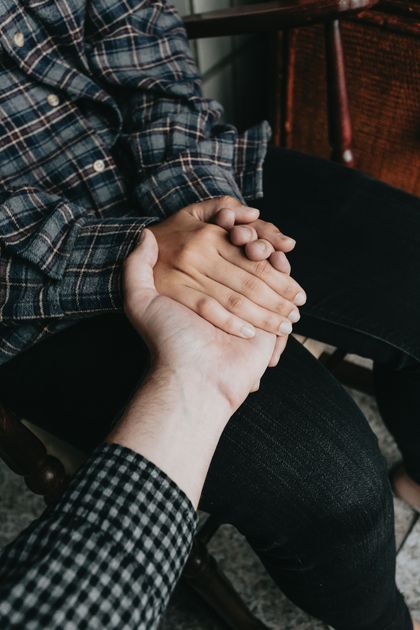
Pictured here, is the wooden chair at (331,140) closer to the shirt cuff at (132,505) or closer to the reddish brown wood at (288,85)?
the shirt cuff at (132,505)

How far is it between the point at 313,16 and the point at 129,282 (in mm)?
546

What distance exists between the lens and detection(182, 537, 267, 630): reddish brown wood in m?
0.84

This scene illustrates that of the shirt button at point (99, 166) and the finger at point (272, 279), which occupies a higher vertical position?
the shirt button at point (99, 166)

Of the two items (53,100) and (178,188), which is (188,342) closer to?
(178,188)

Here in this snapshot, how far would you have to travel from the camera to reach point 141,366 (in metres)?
0.69

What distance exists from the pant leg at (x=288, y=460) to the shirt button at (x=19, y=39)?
1.34 ft

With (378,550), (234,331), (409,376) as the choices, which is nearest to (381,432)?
(409,376)

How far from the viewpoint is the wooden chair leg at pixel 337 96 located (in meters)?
0.94

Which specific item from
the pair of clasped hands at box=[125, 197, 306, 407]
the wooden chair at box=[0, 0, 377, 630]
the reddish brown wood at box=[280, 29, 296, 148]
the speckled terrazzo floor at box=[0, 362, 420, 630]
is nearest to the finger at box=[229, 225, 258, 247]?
the pair of clasped hands at box=[125, 197, 306, 407]

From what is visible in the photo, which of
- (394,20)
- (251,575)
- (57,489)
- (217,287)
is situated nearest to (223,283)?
(217,287)

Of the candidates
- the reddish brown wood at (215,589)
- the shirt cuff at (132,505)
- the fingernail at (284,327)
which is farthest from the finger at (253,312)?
the reddish brown wood at (215,589)

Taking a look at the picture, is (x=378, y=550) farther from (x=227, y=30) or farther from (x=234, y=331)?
(x=227, y=30)

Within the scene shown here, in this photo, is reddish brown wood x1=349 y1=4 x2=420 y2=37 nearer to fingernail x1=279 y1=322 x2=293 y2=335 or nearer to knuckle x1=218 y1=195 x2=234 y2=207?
knuckle x1=218 y1=195 x2=234 y2=207

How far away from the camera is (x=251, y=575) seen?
1.05m
